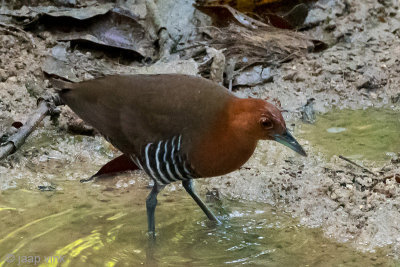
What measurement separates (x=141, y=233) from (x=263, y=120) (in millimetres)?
1188

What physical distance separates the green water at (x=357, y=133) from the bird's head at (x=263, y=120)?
149cm

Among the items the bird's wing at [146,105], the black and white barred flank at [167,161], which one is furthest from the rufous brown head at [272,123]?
the black and white barred flank at [167,161]

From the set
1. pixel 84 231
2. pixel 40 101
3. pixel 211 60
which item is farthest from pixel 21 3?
pixel 84 231

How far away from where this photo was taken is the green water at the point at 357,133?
486 cm

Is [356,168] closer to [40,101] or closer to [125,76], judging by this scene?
[125,76]

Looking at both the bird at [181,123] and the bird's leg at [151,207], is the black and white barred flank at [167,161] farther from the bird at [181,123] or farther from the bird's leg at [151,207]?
the bird's leg at [151,207]

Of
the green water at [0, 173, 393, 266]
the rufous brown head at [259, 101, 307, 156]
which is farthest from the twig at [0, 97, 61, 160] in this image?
the rufous brown head at [259, 101, 307, 156]

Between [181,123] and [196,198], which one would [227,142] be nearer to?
[181,123]

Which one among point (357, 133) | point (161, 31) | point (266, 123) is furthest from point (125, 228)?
point (161, 31)

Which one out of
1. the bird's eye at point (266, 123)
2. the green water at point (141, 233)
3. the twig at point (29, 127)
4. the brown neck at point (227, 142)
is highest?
the bird's eye at point (266, 123)

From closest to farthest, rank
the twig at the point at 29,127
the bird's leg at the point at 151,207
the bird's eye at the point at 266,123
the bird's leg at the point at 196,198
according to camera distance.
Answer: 1. the bird's eye at the point at 266,123
2. the bird's leg at the point at 151,207
3. the bird's leg at the point at 196,198
4. the twig at the point at 29,127

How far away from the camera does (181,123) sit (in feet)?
11.6

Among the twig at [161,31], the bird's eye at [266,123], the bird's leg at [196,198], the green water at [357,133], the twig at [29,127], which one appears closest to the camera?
the bird's eye at [266,123]

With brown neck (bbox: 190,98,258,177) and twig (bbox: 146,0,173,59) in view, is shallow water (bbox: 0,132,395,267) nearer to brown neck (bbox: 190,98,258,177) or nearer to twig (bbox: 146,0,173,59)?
brown neck (bbox: 190,98,258,177)
